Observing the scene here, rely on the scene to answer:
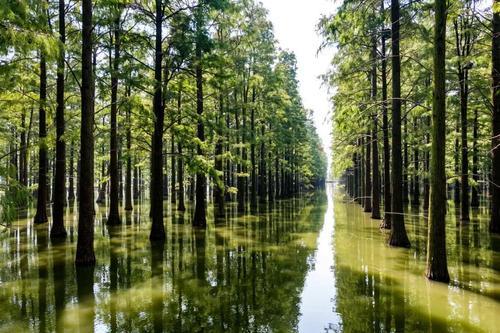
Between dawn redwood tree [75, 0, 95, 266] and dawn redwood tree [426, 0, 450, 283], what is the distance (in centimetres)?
947

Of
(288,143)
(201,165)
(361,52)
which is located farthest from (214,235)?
(288,143)

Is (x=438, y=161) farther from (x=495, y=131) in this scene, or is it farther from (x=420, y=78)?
(x=495, y=131)

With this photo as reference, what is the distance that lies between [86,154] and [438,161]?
9895mm

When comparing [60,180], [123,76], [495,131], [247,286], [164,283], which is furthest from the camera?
[495,131]

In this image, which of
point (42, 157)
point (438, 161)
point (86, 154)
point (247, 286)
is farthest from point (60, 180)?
point (438, 161)

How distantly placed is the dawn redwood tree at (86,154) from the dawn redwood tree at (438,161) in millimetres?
9474

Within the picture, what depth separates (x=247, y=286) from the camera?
883 centimetres

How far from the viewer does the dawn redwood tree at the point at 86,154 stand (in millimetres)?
10898

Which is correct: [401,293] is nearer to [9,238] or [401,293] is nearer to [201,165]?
[201,165]

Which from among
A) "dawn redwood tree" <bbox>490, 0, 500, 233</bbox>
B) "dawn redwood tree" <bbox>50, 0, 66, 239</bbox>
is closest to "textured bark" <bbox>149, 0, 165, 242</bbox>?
"dawn redwood tree" <bbox>50, 0, 66, 239</bbox>

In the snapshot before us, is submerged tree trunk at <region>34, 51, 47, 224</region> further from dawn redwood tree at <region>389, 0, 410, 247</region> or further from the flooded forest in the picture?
dawn redwood tree at <region>389, 0, 410, 247</region>

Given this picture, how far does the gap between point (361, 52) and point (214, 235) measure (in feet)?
37.0

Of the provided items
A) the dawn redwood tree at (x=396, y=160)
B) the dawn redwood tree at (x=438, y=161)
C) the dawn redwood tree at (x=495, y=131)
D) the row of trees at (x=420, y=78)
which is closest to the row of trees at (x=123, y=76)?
the row of trees at (x=420, y=78)

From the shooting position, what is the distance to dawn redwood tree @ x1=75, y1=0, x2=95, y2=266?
35.8ft
